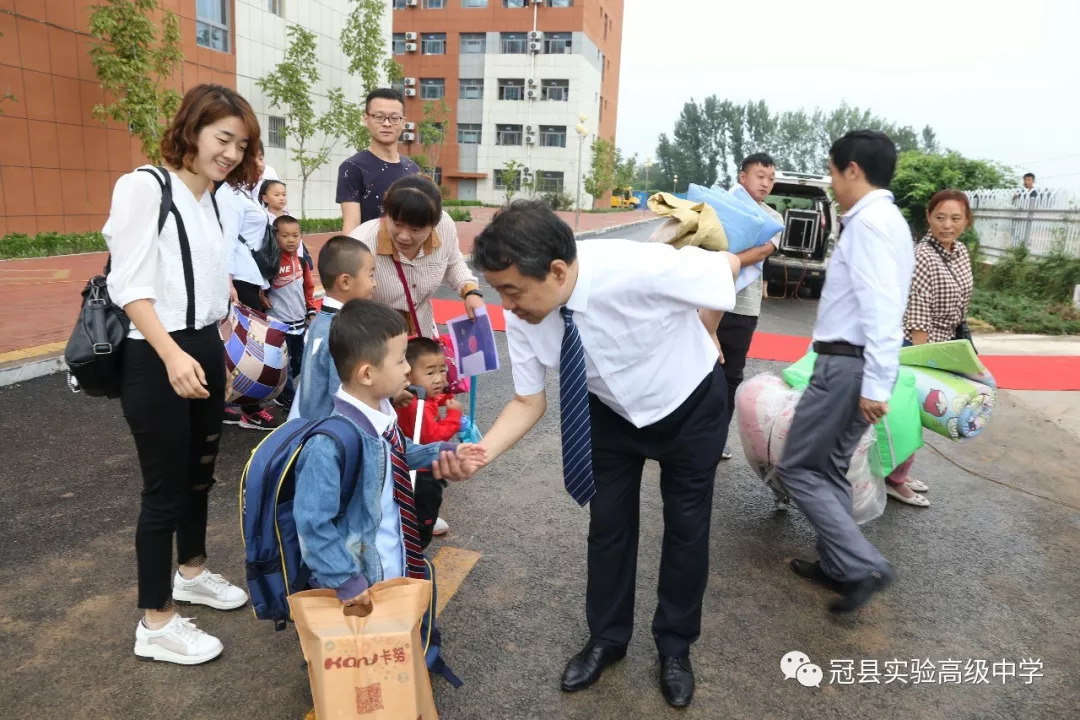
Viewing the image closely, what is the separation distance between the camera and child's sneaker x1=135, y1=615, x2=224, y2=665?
2.58 metres

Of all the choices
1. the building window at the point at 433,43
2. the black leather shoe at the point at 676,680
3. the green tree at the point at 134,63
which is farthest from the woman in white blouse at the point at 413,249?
the building window at the point at 433,43

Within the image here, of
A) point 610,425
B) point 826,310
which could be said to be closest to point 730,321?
point 826,310

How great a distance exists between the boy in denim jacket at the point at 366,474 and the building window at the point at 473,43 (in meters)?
52.4

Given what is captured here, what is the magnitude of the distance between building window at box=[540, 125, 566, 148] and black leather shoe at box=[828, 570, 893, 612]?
163 ft

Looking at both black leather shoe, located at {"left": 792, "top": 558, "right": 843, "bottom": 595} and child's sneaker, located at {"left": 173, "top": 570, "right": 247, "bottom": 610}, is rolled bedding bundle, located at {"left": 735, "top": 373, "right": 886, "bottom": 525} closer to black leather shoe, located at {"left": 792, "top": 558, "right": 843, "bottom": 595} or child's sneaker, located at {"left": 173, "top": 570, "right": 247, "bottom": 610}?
black leather shoe, located at {"left": 792, "top": 558, "right": 843, "bottom": 595}

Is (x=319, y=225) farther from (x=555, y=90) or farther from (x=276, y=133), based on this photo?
(x=555, y=90)

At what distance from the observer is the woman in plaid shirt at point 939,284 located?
167 inches

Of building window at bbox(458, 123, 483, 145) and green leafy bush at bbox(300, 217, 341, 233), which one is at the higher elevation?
building window at bbox(458, 123, 483, 145)

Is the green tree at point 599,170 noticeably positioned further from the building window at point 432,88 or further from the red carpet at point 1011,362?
the red carpet at point 1011,362

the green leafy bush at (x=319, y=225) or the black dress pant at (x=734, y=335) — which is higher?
the black dress pant at (x=734, y=335)

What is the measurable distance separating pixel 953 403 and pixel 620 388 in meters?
2.17

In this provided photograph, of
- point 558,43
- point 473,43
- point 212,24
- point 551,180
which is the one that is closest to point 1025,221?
point 212,24

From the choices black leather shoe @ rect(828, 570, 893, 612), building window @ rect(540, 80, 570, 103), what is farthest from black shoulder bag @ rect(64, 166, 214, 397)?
building window @ rect(540, 80, 570, 103)

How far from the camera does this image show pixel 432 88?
5247 centimetres
